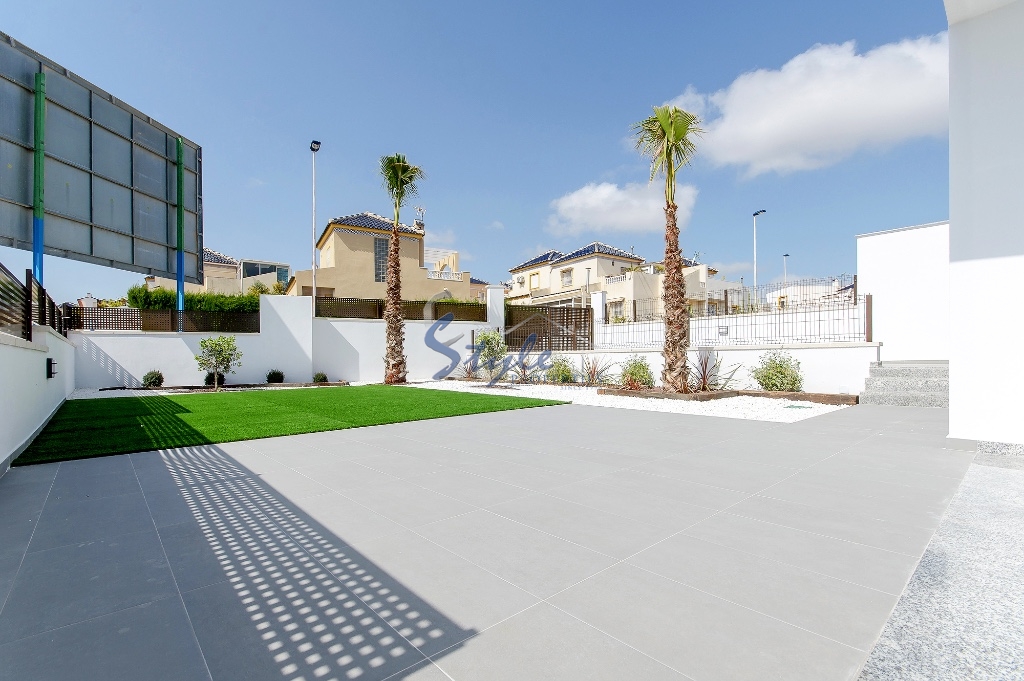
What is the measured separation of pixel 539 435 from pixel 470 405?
3898 millimetres

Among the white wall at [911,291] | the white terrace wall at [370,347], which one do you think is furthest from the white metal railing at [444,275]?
the white wall at [911,291]

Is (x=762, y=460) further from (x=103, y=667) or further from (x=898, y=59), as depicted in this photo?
(x=898, y=59)

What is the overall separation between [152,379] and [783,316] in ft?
64.2

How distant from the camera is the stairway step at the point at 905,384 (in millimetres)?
9635

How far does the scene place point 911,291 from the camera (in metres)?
12.0

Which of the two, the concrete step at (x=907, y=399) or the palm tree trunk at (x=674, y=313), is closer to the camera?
the concrete step at (x=907, y=399)

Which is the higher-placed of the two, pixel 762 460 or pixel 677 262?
pixel 677 262

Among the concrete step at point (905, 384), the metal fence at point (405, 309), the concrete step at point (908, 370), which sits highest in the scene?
the metal fence at point (405, 309)

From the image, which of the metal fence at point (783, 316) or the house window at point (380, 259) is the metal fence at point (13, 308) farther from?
the house window at point (380, 259)

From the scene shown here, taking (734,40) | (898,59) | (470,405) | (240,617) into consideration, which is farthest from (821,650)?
(734,40)

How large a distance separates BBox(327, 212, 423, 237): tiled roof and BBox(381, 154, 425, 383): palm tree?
1030 cm

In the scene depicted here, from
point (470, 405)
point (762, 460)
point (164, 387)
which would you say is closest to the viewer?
point (762, 460)

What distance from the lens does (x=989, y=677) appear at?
1.72 metres

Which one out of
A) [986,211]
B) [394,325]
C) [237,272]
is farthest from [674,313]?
[237,272]
